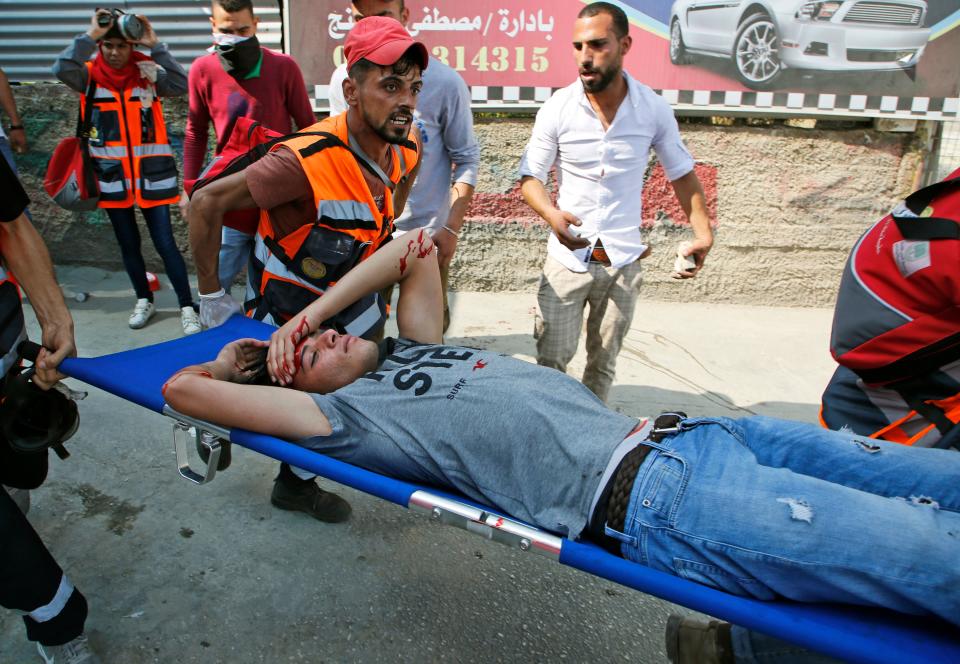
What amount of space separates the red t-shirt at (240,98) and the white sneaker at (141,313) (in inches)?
46.5

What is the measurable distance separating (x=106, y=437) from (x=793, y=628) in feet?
8.86

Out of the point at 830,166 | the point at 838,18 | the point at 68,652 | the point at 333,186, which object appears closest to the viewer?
the point at 68,652

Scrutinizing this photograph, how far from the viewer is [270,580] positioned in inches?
81.9

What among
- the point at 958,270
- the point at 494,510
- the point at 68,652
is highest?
the point at 958,270

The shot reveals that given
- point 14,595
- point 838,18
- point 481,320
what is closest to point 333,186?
point 14,595

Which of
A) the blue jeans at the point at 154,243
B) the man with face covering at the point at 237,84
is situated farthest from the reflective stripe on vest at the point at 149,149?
the man with face covering at the point at 237,84

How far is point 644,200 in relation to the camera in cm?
457

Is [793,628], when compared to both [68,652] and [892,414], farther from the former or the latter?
[68,652]

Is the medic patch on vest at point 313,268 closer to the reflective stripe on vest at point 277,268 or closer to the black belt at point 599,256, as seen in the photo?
the reflective stripe on vest at point 277,268

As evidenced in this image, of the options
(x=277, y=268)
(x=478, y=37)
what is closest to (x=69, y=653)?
(x=277, y=268)

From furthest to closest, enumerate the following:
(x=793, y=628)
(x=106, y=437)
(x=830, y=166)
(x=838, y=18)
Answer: (x=830, y=166) < (x=838, y=18) < (x=106, y=437) < (x=793, y=628)

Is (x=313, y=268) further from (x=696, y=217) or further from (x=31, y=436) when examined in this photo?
(x=696, y=217)

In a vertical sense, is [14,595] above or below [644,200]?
below

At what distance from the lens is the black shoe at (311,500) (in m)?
2.37
